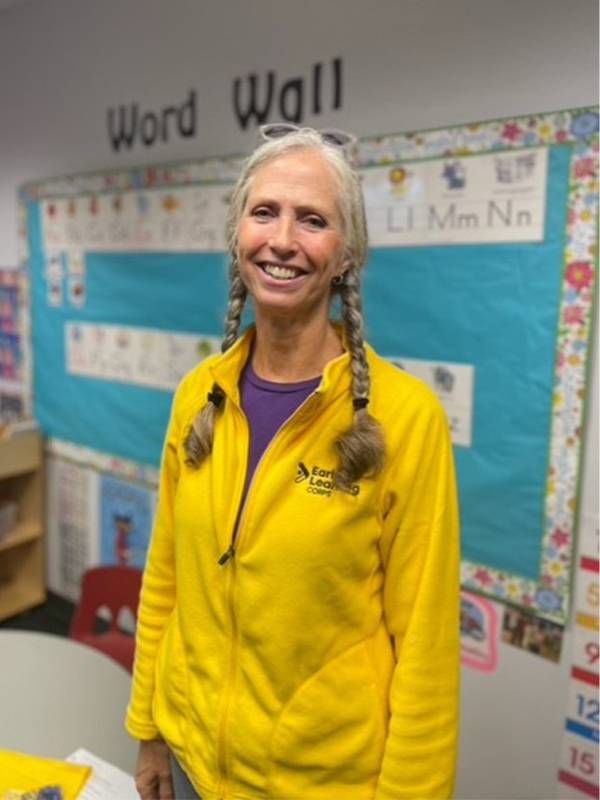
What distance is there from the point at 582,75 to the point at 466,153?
301mm

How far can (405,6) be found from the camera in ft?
5.76

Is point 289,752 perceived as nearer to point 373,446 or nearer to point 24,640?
point 373,446

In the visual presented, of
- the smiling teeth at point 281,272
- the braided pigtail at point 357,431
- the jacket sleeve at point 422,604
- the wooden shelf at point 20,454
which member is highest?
the smiling teeth at point 281,272

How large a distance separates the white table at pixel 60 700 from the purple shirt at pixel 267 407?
68 cm

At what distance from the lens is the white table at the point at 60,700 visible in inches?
48.4

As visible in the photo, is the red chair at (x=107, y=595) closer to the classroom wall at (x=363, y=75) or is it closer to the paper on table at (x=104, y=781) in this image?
the paper on table at (x=104, y=781)

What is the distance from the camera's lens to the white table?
123cm

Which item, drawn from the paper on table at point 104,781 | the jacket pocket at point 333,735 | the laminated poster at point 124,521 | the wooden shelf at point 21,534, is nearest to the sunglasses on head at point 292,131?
the jacket pocket at point 333,735

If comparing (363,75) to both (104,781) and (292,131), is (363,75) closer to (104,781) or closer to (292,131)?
(292,131)

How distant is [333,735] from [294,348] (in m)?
0.55

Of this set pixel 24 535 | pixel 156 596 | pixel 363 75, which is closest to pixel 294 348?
pixel 156 596

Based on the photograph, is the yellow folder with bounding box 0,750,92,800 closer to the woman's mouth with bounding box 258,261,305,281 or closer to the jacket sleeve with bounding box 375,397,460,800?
the jacket sleeve with bounding box 375,397,460,800

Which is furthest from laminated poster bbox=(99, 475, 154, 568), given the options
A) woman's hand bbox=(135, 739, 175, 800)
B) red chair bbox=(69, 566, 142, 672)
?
woman's hand bbox=(135, 739, 175, 800)

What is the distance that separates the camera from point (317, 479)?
893 millimetres
